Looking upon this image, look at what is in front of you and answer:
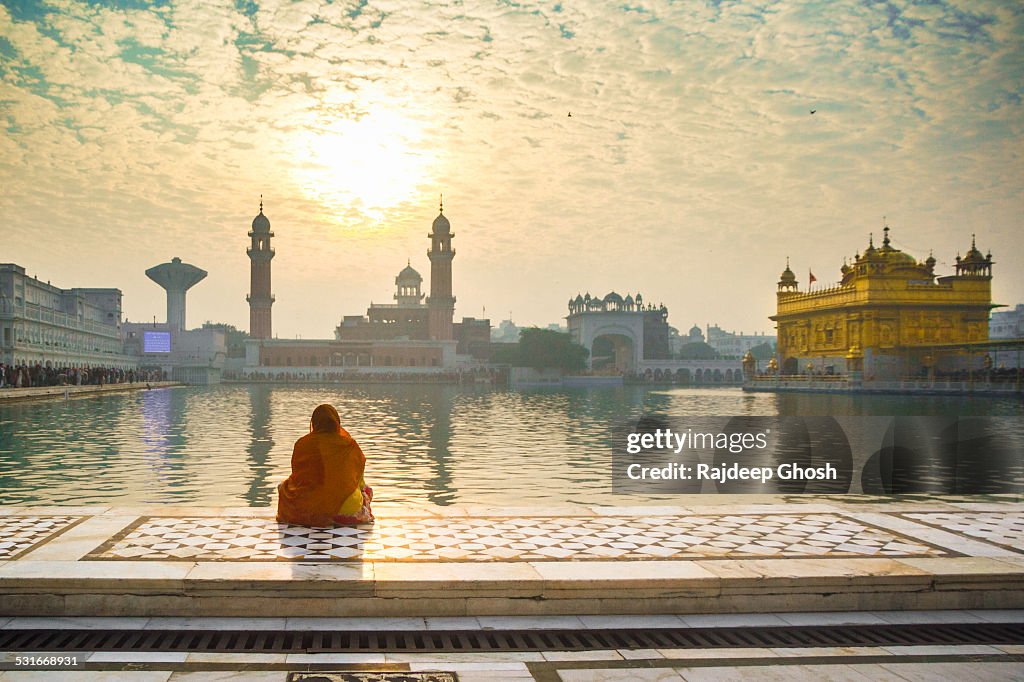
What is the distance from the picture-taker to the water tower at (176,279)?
129750mm

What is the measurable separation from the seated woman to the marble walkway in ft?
0.53

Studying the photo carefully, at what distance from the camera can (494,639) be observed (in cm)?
451

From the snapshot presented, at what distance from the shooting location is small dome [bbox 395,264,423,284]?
9781 centimetres

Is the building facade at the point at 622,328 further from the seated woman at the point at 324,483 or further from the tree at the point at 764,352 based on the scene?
the seated woman at the point at 324,483

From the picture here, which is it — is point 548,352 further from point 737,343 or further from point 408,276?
point 737,343

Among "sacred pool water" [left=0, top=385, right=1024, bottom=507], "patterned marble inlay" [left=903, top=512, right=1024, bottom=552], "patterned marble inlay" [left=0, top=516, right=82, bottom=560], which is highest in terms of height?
"patterned marble inlay" [left=0, top=516, right=82, bottom=560]

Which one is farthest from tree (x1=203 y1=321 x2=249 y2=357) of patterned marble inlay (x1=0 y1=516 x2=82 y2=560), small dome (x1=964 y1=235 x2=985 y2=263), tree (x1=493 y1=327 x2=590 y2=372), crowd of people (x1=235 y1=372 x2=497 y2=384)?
patterned marble inlay (x1=0 y1=516 x2=82 y2=560)

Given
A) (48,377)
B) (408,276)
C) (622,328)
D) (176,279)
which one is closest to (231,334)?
(176,279)

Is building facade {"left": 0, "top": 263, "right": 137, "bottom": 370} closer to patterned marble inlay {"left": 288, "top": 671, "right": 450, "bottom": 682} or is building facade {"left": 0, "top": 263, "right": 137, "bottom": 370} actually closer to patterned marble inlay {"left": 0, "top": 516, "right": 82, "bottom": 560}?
patterned marble inlay {"left": 0, "top": 516, "right": 82, "bottom": 560}

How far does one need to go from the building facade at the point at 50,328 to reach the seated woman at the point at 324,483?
47.7m

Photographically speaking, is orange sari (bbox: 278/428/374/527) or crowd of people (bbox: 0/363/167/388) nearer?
orange sari (bbox: 278/428/374/527)

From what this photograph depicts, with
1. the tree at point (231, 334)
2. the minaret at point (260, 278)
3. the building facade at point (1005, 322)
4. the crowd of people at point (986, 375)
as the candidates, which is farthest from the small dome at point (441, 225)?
the building facade at point (1005, 322)

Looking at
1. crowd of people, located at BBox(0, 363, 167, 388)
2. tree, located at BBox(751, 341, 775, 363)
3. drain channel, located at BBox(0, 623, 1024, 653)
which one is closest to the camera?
drain channel, located at BBox(0, 623, 1024, 653)

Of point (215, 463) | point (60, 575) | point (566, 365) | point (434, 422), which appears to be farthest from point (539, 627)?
point (566, 365)
